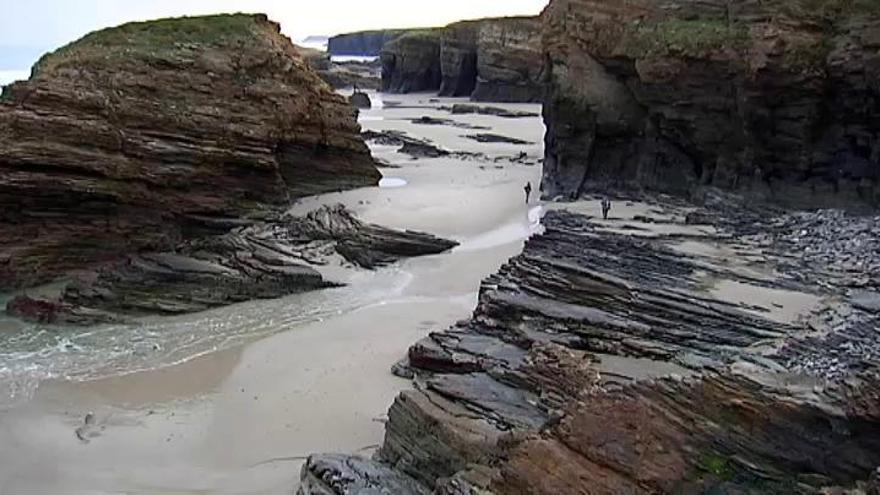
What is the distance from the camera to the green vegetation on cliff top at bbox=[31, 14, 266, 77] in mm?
23250

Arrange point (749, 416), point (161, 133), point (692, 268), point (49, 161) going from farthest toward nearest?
1. point (161, 133)
2. point (49, 161)
3. point (692, 268)
4. point (749, 416)

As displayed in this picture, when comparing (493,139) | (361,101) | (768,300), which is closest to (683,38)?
(768,300)

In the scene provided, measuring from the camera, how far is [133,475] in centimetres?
1244

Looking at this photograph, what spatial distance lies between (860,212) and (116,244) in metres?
17.7

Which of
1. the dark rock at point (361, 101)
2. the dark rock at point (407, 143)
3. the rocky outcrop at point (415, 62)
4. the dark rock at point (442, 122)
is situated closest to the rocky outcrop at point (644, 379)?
the dark rock at point (407, 143)

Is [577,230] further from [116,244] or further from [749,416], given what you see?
[749,416]

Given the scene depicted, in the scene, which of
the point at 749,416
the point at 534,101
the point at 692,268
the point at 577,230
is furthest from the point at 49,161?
the point at 534,101

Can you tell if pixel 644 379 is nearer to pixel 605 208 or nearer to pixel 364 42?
pixel 605 208

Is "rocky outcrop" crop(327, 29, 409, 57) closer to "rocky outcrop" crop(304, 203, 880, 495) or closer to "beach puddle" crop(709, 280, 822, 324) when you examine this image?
"rocky outcrop" crop(304, 203, 880, 495)

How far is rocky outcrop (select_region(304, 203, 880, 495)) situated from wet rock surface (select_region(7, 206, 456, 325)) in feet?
17.4

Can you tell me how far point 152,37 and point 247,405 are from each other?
1355cm

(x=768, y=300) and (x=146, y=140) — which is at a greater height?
(x=146, y=140)

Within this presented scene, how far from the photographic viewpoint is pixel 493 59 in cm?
7356

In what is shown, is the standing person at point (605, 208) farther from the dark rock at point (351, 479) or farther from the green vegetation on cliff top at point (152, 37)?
the dark rock at point (351, 479)
